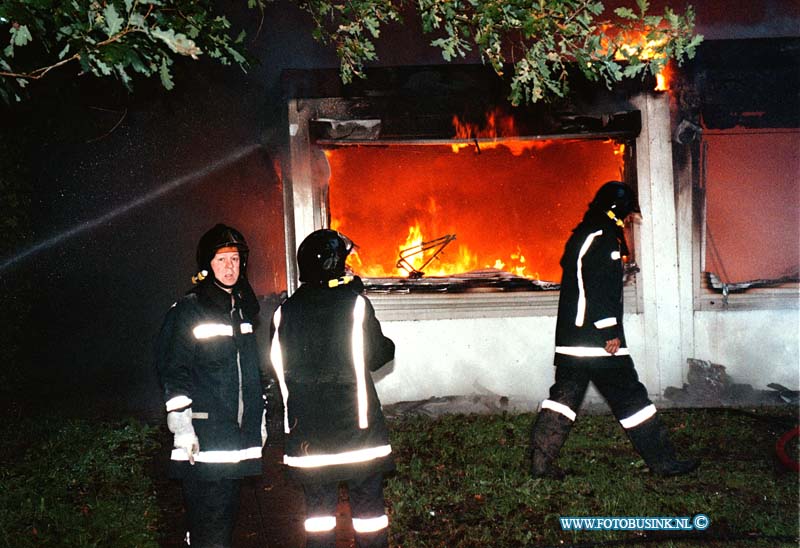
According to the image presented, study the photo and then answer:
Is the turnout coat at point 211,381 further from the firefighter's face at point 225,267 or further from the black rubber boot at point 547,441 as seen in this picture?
the black rubber boot at point 547,441

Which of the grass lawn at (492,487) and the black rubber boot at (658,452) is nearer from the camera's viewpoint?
the grass lawn at (492,487)

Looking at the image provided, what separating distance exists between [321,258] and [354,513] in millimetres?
1387

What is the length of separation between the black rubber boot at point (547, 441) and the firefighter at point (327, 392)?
7.22 ft

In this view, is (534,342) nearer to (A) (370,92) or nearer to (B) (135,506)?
(A) (370,92)

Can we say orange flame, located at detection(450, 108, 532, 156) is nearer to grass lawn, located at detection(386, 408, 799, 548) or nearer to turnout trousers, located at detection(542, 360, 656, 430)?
grass lawn, located at detection(386, 408, 799, 548)

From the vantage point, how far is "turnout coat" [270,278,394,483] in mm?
3678

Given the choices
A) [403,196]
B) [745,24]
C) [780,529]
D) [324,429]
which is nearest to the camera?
[324,429]

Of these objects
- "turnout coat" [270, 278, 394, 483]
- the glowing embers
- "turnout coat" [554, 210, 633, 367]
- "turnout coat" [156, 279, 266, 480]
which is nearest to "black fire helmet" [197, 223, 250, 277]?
"turnout coat" [156, 279, 266, 480]

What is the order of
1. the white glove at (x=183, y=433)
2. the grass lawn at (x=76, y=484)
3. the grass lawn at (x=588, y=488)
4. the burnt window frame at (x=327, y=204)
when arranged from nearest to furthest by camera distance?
the white glove at (x=183, y=433) → the grass lawn at (x=588, y=488) → the grass lawn at (x=76, y=484) → the burnt window frame at (x=327, y=204)

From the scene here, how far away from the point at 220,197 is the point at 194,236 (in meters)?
0.72

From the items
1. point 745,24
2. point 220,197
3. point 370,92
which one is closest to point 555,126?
point 370,92

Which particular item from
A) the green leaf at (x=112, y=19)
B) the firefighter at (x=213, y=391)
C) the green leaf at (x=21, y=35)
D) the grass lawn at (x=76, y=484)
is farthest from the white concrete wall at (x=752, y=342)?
the green leaf at (x=21, y=35)

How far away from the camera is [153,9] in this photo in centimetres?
338

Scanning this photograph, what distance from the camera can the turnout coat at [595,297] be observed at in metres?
5.49
